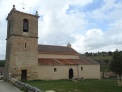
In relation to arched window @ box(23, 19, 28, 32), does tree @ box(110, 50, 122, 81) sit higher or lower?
lower

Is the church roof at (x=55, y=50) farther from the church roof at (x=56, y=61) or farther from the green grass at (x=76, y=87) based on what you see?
the green grass at (x=76, y=87)

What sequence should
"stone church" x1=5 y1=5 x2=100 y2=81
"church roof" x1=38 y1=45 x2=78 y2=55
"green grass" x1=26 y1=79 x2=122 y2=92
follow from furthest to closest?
"church roof" x1=38 y1=45 x2=78 y2=55 < "stone church" x1=5 y1=5 x2=100 y2=81 < "green grass" x1=26 y1=79 x2=122 y2=92

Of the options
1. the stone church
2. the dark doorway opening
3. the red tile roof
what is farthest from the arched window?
the dark doorway opening

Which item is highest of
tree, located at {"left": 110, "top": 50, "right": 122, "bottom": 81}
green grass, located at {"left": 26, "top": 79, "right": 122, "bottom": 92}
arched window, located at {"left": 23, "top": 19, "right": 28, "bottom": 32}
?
arched window, located at {"left": 23, "top": 19, "right": 28, "bottom": 32}

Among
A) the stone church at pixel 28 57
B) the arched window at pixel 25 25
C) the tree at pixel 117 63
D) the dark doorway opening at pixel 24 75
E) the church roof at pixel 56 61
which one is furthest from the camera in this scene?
the church roof at pixel 56 61

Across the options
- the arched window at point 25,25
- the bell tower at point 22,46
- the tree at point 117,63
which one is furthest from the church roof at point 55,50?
the tree at point 117,63

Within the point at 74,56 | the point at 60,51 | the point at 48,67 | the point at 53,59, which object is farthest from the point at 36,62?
the point at 74,56

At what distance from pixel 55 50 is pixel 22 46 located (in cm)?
1001

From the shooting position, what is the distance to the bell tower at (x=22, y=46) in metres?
31.2

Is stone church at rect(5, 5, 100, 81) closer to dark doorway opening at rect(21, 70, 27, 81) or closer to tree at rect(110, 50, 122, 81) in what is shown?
dark doorway opening at rect(21, 70, 27, 81)

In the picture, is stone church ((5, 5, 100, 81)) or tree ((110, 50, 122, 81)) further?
stone church ((5, 5, 100, 81))

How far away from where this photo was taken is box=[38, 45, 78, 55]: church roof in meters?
38.5

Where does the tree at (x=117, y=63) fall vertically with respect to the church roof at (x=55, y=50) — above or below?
below

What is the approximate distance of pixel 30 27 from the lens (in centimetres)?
3362
